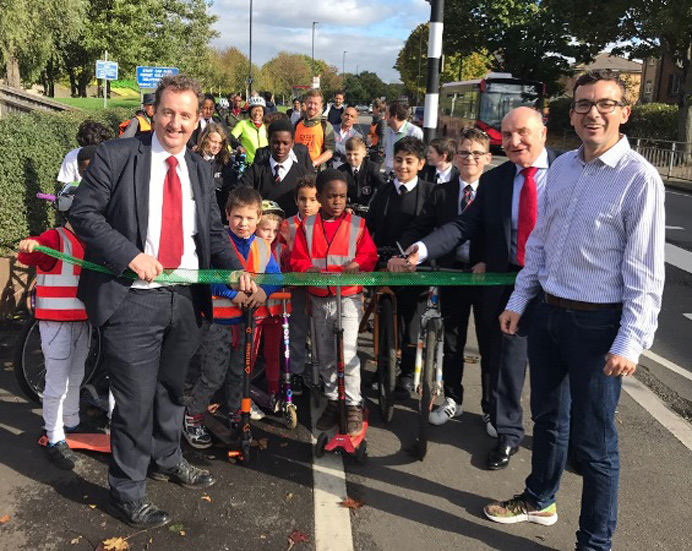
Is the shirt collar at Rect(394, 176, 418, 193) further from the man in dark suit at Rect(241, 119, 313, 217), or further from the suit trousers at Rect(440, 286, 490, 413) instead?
the man in dark suit at Rect(241, 119, 313, 217)

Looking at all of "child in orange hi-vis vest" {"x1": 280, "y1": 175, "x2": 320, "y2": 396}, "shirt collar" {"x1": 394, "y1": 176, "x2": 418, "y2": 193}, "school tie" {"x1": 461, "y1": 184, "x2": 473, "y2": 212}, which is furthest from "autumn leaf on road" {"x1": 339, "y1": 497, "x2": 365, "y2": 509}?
"shirt collar" {"x1": 394, "y1": 176, "x2": 418, "y2": 193}

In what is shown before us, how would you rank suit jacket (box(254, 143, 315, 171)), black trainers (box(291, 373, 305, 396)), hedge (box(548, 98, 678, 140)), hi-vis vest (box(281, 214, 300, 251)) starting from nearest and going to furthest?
hi-vis vest (box(281, 214, 300, 251)) < black trainers (box(291, 373, 305, 396)) < suit jacket (box(254, 143, 315, 171)) < hedge (box(548, 98, 678, 140))

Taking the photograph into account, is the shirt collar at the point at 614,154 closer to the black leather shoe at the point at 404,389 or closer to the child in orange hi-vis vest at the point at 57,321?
the black leather shoe at the point at 404,389

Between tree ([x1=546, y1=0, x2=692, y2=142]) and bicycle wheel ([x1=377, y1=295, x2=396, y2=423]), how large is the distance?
2272 centimetres

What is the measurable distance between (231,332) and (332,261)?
32.5 inches

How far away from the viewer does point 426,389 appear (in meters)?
3.97

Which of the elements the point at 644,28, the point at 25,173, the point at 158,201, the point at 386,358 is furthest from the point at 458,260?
the point at 644,28

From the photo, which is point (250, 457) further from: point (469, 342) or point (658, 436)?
point (469, 342)

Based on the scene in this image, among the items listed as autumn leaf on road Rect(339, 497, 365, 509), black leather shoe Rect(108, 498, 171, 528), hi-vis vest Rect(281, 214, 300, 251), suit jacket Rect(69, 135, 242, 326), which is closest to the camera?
suit jacket Rect(69, 135, 242, 326)

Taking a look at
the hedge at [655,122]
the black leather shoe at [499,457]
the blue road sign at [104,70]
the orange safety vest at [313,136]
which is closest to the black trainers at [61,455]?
the black leather shoe at [499,457]

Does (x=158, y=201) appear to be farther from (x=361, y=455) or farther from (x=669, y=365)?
(x=669, y=365)

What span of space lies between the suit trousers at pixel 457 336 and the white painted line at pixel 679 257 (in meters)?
6.55

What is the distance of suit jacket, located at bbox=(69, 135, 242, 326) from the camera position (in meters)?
2.98

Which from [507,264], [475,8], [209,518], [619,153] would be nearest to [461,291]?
[507,264]
